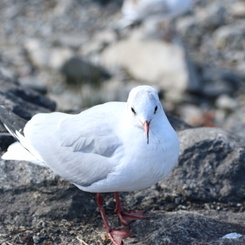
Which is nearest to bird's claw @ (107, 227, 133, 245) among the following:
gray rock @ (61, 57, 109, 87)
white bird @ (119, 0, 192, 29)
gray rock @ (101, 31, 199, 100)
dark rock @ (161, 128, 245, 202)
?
dark rock @ (161, 128, 245, 202)

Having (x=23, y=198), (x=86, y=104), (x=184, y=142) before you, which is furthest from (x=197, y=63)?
(x=23, y=198)

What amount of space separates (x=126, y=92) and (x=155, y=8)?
2876 millimetres

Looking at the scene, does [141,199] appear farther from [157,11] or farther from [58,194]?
[157,11]

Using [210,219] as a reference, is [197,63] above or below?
below

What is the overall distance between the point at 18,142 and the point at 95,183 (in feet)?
2.69

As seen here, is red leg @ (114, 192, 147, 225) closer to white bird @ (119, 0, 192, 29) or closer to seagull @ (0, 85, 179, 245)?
seagull @ (0, 85, 179, 245)

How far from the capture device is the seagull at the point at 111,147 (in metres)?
3.92

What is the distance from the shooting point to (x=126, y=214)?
14.5 ft

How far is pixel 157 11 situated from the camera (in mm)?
12148

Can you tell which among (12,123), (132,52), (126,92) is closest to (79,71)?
(132,52)

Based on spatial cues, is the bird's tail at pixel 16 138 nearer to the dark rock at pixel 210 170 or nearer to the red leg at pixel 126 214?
the red leg at pixel 126 214

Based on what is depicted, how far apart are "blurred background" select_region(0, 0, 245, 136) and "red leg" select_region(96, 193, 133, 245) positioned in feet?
16.3

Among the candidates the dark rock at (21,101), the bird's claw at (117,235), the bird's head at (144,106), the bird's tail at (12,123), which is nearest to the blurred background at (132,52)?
the dark rock at (21,101)

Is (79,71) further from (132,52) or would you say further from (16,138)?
(16,138)
